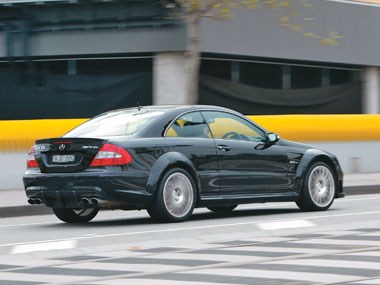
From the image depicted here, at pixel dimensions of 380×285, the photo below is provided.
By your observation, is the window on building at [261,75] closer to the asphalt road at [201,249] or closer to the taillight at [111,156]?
the asphalt road at [201,249]

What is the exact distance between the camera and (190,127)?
44.0ft

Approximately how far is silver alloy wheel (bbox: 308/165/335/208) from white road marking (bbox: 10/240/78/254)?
14.6ft

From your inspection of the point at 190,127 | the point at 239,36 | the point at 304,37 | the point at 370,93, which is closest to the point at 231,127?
the point at 190,127

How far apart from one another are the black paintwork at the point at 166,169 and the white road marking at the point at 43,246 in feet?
4.74

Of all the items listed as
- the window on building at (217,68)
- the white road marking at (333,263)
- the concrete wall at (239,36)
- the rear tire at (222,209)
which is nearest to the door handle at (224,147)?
the rear tire at (222,209)

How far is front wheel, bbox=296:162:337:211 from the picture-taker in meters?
14.4

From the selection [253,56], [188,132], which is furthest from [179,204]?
[253,56]

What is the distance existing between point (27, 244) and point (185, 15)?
12595 millimetres

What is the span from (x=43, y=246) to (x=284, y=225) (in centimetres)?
327

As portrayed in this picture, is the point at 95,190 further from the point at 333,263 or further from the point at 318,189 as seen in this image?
the point at 333,263

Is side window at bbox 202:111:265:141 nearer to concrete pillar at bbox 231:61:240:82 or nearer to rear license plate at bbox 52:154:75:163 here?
rear license plate at bbox 52:154:75:163

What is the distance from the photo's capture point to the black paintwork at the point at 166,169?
12430mm

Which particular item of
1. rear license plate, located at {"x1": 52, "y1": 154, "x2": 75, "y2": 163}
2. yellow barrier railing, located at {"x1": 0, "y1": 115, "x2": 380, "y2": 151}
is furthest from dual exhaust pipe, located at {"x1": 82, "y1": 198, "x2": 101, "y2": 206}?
yellow barrier railing, located at {"x1": 0, "y1": 115, "x2": 380, "y2": 151}

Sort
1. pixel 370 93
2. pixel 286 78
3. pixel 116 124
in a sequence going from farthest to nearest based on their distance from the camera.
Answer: pixel 370 93, pixel 286 78, pixel 116 124
